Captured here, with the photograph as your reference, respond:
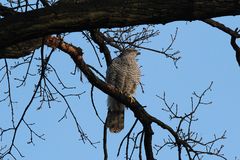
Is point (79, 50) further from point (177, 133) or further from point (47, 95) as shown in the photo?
point (177, 133)

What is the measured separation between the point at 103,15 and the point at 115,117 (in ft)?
15.1

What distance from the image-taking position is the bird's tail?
6918 mm

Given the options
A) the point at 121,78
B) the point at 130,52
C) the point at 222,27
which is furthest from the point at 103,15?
the point at 121,78

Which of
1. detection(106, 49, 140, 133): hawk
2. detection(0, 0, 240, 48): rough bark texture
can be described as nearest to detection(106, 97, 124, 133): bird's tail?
detection(106, 49, 140, 133): hawk

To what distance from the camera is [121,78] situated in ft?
23.6

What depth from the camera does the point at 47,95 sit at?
14.8ft

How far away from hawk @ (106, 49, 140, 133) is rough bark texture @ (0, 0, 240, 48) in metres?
4.31

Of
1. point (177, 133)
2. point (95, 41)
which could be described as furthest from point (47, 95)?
point (177, 133)

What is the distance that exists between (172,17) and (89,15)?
1.49 feet

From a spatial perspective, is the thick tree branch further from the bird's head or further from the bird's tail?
the bird's tail

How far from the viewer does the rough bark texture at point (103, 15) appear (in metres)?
2.61

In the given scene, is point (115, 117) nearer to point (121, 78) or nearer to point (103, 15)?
point (121, 78)

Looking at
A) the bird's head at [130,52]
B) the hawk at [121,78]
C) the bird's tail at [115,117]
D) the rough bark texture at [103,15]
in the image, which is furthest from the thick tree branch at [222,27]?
the bird's tail at [115,117]

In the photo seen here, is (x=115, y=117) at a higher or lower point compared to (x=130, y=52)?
lower
